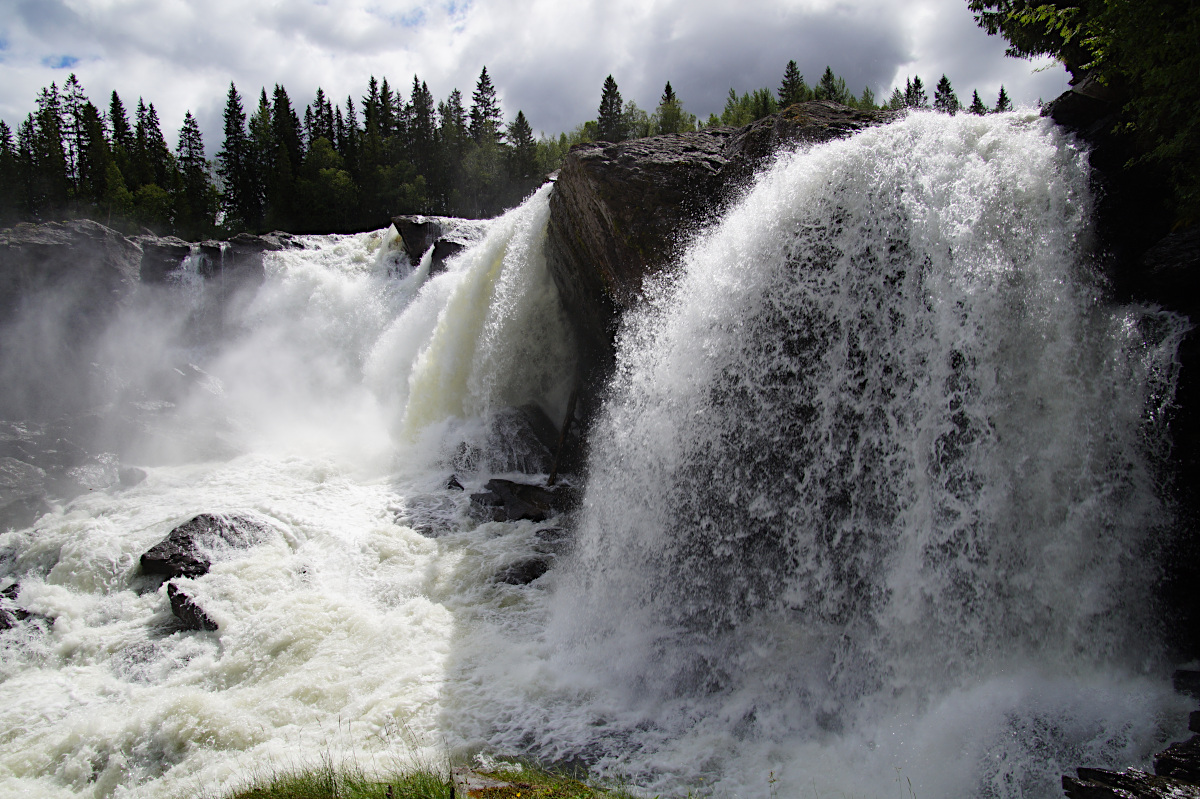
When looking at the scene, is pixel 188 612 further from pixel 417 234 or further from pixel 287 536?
pixel 417 234

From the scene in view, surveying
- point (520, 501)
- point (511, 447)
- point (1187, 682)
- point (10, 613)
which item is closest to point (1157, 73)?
point (1187, 682)

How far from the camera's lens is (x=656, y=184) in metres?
11.3

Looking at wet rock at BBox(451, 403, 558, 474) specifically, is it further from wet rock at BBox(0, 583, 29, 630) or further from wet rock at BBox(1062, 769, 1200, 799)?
wet rock at BBox(1062, 769, 1200, 799)

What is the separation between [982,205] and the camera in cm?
738

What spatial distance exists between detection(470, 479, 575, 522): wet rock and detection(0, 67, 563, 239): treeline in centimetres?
4615

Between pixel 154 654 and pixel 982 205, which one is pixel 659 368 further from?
pixel 154 654

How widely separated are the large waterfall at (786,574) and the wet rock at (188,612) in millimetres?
131

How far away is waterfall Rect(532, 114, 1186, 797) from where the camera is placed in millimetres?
5988

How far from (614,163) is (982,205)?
6.39m

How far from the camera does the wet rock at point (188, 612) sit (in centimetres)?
867

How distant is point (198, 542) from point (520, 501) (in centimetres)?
558

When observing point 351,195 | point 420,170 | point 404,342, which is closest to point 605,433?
point 404,342

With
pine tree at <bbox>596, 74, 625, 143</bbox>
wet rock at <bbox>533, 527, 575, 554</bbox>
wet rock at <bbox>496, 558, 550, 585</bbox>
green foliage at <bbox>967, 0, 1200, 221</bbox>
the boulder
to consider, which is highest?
pine tree at <bbox>596, 74, 625, 143</bbox>

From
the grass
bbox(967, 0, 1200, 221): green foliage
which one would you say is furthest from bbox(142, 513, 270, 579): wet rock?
bbox(967, 0, 1200, 221): green foliage
